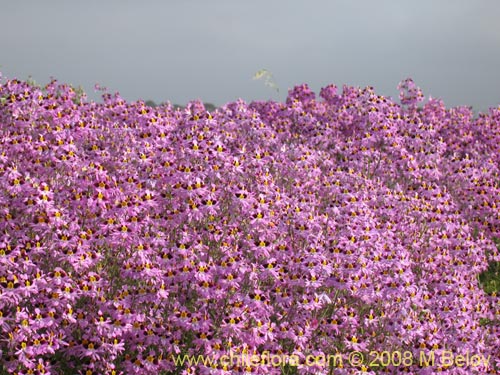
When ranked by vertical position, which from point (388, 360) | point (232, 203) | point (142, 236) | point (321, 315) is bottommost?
point (388, 360)

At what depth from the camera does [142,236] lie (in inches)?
365

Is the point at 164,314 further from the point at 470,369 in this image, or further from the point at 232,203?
the point at 470,369

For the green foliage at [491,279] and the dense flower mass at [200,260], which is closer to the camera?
the dense flower mass at [200,260]

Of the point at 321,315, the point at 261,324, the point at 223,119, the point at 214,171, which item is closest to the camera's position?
the point at 261,324

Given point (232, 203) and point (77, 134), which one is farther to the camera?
point (77, 134)

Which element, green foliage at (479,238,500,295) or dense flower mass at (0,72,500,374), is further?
green foliage at (479,238,500,295)

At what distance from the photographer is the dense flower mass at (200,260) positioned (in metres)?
8.14

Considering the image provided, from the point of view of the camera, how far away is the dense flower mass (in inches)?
320

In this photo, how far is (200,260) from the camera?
904 centimetres

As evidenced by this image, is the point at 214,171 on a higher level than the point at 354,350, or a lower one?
higher

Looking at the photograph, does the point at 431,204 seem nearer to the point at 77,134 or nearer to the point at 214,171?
the point at 214,171

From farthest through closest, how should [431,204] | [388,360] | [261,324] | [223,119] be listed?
[223,119] < [431,204] < [388,360] < [261,324]

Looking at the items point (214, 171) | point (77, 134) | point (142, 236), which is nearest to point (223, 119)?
point (77, 134)

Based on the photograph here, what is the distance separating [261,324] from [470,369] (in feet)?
10.4
